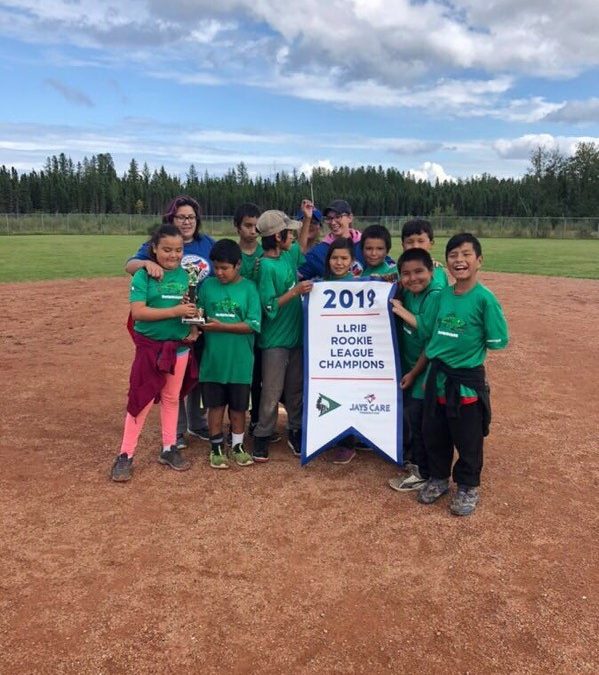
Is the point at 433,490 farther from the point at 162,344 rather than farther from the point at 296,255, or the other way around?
the point at 162,344

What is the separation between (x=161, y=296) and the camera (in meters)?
4.27

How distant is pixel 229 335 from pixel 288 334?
463 millimetres

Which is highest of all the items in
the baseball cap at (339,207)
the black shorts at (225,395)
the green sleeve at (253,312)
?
the baseball cap at (339,207)

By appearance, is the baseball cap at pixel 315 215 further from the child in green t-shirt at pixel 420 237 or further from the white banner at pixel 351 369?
the child in green t-shirt at pixel 420 237

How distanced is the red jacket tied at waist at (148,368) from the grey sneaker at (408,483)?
181cm

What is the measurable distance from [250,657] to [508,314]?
973 centimetres

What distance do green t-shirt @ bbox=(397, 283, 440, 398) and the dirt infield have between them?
81cm

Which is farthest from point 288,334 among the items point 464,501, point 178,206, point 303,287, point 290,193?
point 290,193

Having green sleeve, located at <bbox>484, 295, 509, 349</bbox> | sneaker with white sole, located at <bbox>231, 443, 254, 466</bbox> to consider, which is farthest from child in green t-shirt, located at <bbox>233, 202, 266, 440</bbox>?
green sleeve, located at <bbox>484, 295, 509, 349</bbox>

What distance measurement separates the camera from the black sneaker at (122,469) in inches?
173

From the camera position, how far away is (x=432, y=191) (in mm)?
100125

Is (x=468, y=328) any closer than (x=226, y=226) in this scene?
Yes

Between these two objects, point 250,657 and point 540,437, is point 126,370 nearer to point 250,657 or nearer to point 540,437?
point 540,437

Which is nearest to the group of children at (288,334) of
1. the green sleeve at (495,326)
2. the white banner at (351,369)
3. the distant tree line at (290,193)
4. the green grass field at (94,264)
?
the green sleeve at (495,326)
